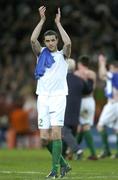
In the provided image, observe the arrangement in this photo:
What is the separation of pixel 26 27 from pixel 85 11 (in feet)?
7.41

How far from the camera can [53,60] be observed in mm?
14359

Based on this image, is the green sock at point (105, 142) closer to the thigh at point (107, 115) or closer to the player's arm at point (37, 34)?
the thigh at point (107, 115)

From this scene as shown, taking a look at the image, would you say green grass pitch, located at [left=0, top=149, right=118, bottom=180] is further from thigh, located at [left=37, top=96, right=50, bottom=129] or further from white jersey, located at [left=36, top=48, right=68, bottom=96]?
white jersey, located at [left=36, top=48, right=68, bottom=96]

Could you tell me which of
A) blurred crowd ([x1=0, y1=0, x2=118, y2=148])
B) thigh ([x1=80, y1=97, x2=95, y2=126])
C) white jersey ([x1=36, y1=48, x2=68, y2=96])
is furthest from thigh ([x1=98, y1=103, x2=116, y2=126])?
blurred crowd ([x1=0, y1=0, x2=118, y2=148])

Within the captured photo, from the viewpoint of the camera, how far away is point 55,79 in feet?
47.0

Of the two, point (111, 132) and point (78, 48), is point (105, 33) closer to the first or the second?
point (78, 48)

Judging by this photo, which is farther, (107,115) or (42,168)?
(107,115)

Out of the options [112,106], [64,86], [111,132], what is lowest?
[111,132]

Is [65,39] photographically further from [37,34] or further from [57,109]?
[57,109]

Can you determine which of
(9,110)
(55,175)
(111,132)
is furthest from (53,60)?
(9,110)

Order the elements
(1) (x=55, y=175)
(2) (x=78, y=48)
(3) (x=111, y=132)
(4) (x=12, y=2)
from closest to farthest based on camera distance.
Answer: (1) (x=55, y=175) < (3) (x=111, y=132) < (2) (x=78, y=48) < (4) (x=12, y=2)

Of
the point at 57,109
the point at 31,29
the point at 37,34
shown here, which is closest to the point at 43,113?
the point at 57,109

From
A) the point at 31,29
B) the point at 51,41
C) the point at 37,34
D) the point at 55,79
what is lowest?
the point at 31,29

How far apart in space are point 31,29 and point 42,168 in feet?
54.5
